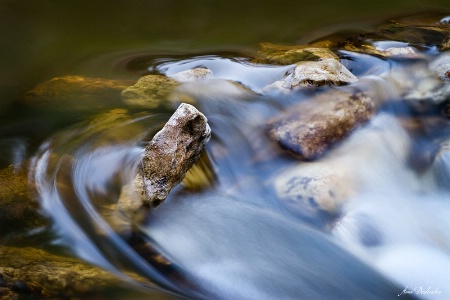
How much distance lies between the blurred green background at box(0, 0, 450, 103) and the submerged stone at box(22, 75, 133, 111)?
0.27 metres

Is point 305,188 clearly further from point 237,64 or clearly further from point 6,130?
point 6,130

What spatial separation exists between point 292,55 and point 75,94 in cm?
253

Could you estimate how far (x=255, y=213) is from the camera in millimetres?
3598

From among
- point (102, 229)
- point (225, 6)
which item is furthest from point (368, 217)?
point (225, 6)

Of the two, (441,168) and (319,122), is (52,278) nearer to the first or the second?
(319,122)

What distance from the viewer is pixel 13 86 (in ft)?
17.7

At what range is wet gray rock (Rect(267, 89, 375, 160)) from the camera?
3.94 meters

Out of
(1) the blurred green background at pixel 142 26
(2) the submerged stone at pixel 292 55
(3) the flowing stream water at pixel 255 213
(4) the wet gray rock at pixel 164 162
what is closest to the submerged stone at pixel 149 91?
(3) the flowing stream water at pixel 255 213

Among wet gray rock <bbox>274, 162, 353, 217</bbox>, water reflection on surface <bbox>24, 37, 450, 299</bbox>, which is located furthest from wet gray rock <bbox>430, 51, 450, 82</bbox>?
wet gray rock <bbox>274, 162, 353, 217</bbox>

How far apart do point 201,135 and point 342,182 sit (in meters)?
1.19

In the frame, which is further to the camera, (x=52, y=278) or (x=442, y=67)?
(x=442, y=67)

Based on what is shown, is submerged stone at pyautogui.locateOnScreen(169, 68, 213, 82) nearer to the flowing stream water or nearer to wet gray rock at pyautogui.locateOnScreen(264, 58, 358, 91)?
the flowing stream water

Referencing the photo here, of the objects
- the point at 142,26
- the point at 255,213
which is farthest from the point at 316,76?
the point at 142,26

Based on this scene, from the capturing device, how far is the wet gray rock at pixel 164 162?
11.0 feet
